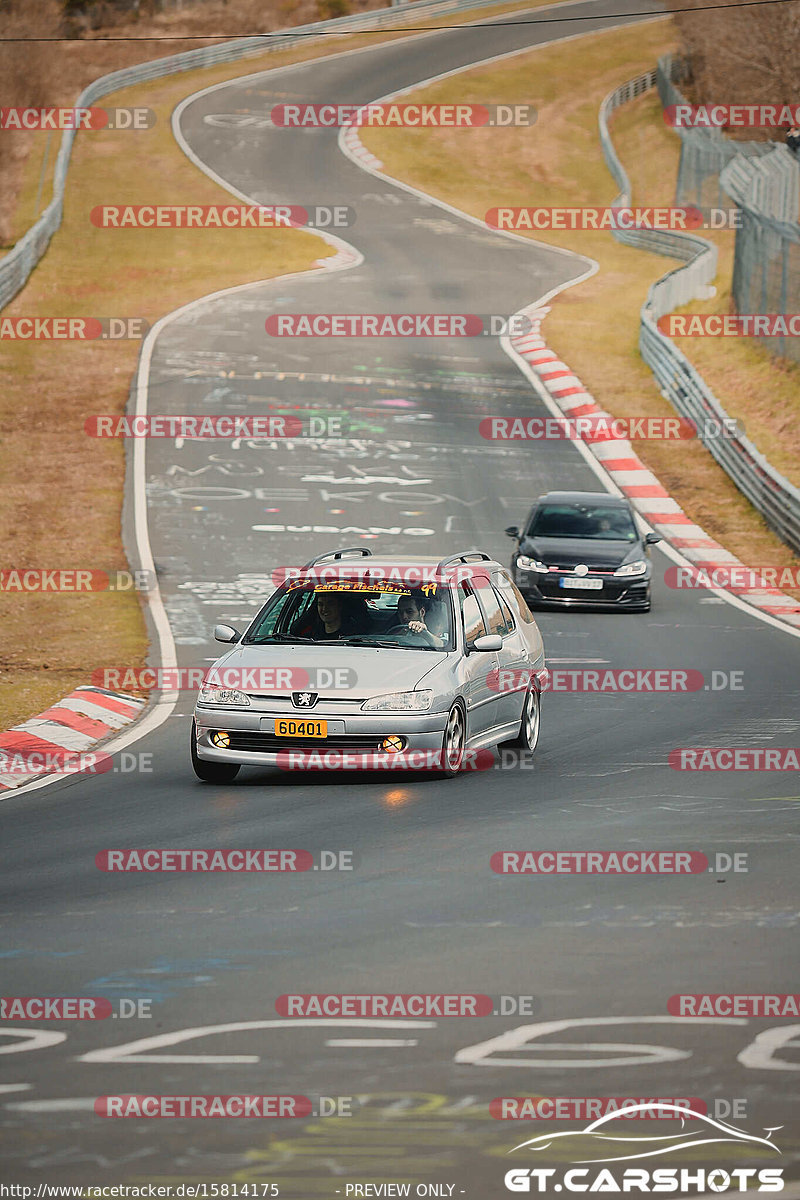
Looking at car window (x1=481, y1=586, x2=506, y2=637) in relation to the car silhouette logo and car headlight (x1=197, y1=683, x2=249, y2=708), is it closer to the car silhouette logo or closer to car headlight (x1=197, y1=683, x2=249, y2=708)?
car headlight (x1=197, y1=683, x2=249, y2=708)

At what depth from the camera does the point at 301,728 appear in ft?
42.2

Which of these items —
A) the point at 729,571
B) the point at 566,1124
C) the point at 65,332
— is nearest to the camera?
the point at 566,1124

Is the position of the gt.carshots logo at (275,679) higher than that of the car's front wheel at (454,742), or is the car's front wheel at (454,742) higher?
the gt.carshots logo at (275,679)

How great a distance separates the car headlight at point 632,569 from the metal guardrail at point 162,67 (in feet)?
87.8

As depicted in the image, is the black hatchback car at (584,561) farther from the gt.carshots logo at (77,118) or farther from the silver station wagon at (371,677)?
the gt.carshots logo at (77,118)

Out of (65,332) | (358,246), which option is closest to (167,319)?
(65,332)

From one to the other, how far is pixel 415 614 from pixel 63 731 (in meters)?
3.48

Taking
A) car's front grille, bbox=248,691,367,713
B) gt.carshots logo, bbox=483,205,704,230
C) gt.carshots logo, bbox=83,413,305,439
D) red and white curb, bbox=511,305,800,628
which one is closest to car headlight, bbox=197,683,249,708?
car's front grille, bbox=248,691,367,713

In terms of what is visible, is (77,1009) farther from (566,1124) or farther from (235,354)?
(235,354)

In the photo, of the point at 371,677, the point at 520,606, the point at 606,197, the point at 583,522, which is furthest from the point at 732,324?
the point at 371,677

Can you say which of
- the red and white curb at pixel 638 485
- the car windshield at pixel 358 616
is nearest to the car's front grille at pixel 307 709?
the car windshield at pixel 358 616

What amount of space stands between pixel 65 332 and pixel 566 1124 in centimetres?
4144

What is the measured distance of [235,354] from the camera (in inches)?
1674

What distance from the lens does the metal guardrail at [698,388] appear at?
1179 inches
